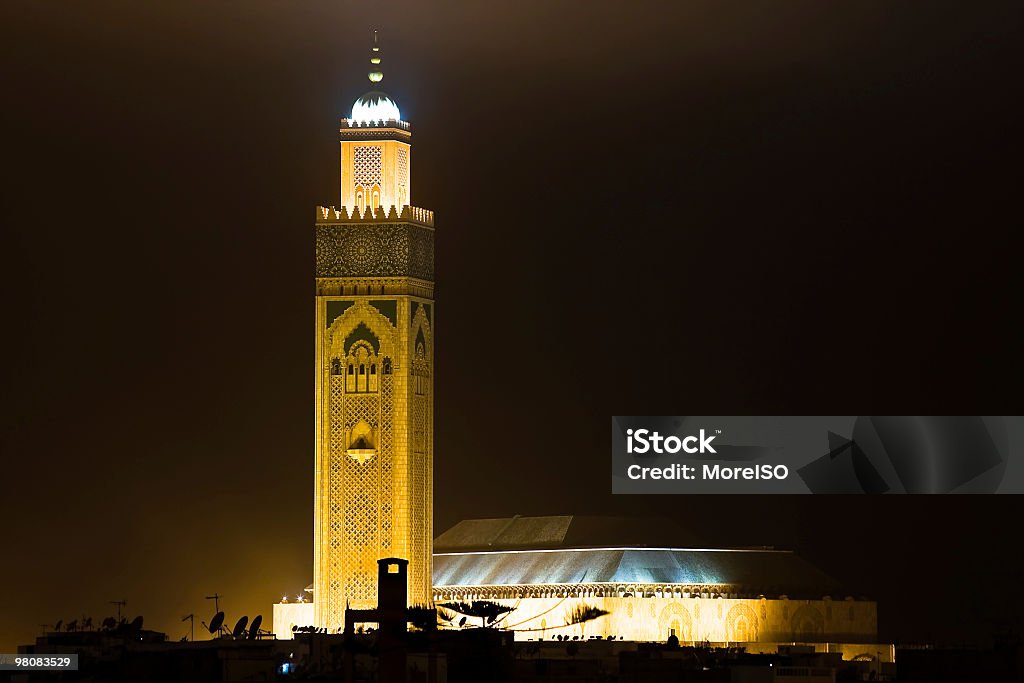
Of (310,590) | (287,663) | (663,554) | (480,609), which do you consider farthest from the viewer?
(663,554)

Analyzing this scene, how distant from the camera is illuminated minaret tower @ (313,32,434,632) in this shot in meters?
35.1

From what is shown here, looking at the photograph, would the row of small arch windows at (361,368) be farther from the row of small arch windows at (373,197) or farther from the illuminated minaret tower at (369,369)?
the row of small arch windows at (373,197)

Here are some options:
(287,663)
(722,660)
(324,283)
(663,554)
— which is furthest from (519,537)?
(287,663)

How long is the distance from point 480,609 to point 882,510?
14340 millimetres

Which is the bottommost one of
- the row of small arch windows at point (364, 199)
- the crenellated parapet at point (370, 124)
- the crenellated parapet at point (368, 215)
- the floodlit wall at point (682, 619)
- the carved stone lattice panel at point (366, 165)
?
the floodlit wall at point (682, 619)

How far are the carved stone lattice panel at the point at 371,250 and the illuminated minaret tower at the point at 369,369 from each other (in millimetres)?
11

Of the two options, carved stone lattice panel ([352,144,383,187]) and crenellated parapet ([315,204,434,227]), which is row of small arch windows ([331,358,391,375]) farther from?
carved stone lattice panel ([352,144,383,187])

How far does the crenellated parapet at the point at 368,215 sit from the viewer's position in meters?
35.2

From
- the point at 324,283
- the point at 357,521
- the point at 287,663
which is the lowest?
the point at 287,663

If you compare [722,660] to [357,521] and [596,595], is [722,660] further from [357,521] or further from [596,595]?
[596,595]

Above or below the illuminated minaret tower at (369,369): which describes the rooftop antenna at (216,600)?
below

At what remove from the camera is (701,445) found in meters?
38.6

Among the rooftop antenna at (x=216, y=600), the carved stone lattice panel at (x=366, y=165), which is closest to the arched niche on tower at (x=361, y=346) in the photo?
the carved stone lattice panel at (x=366, y=165)

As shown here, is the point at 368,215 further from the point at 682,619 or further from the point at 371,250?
the point at 682,619
